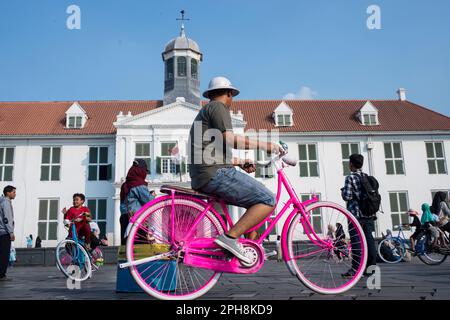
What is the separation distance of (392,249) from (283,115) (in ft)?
73.0

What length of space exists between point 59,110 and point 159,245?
34671 mm

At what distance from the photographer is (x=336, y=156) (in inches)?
1242

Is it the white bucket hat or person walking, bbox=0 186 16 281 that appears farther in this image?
person walking, bbox=0 186 16 281

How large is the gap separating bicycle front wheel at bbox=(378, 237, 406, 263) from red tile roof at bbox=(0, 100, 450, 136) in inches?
792

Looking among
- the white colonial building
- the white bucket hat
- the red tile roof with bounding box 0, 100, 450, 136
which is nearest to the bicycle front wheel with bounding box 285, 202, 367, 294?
the white bucket hat

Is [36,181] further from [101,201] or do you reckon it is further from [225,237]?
[225,237]

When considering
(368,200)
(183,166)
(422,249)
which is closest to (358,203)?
(368,200)

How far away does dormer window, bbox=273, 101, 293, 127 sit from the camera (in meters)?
33.4

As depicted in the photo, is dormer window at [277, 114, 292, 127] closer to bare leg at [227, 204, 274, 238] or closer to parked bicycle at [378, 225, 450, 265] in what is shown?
parked bicycle at [378, 225, 450, 265]

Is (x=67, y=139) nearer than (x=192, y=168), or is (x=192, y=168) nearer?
(x=192, y=168)

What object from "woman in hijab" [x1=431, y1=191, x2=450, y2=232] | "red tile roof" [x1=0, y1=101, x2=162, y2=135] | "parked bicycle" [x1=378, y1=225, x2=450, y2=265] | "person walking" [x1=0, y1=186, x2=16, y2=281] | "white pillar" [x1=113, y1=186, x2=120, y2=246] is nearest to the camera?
"person walking" [x1=0, y1=186, x2=16, y2=281]

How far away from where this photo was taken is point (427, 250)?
1022 centimetres

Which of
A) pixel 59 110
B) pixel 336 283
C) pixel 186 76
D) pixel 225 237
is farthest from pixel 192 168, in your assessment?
pixel 59 110

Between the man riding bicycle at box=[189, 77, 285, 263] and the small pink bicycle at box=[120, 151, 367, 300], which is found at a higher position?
the man riding bicycle at box=[189, 77, 285, 263]
